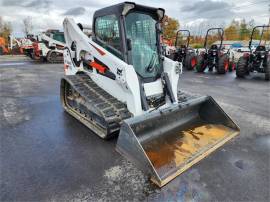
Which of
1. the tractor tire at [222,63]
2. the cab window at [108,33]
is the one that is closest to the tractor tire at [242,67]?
the tractor tire at [222,63]

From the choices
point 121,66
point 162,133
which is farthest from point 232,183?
point 121,66

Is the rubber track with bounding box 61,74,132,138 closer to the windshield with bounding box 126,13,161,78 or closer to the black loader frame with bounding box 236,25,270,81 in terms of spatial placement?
the windshield with bounding box 126,13,161,78

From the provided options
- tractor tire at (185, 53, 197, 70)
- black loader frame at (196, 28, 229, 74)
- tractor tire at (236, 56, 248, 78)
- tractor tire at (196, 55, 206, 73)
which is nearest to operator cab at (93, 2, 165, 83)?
tractor tire at (236, 56, 248, 78)

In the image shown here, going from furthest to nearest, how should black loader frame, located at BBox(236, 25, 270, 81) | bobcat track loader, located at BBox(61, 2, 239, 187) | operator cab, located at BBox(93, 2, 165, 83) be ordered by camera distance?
black loader frame, located at BBox(236, 25, 270, 81) → operator cab, located at BBox(93, 2, 165, 83) → bobcat track loader, located at BBox(61, 2, 239, 187)

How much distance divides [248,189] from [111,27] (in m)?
3.14

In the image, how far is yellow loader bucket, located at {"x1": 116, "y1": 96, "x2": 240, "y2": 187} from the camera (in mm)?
2643

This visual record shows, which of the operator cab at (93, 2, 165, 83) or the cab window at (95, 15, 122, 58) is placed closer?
the operator cab at (93, 2, 165, 83)

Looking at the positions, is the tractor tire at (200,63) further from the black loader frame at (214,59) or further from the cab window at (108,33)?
the cab window at (108,33)

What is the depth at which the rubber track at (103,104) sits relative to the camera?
3326 millimetres

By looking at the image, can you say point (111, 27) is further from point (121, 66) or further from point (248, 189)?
point (248, 189)

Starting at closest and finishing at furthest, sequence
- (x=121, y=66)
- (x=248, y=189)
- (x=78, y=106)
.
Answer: (x=248, y=189)
(x=121, y=66)
(x=78, y=106)

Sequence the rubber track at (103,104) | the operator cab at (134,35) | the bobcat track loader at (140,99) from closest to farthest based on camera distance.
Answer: the bobcat track loader at (140,99), the rubber track at (103,104), the operator cab at (134,35)

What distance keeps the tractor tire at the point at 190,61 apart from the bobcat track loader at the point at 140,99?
826cm

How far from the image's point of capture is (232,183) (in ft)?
8.50
